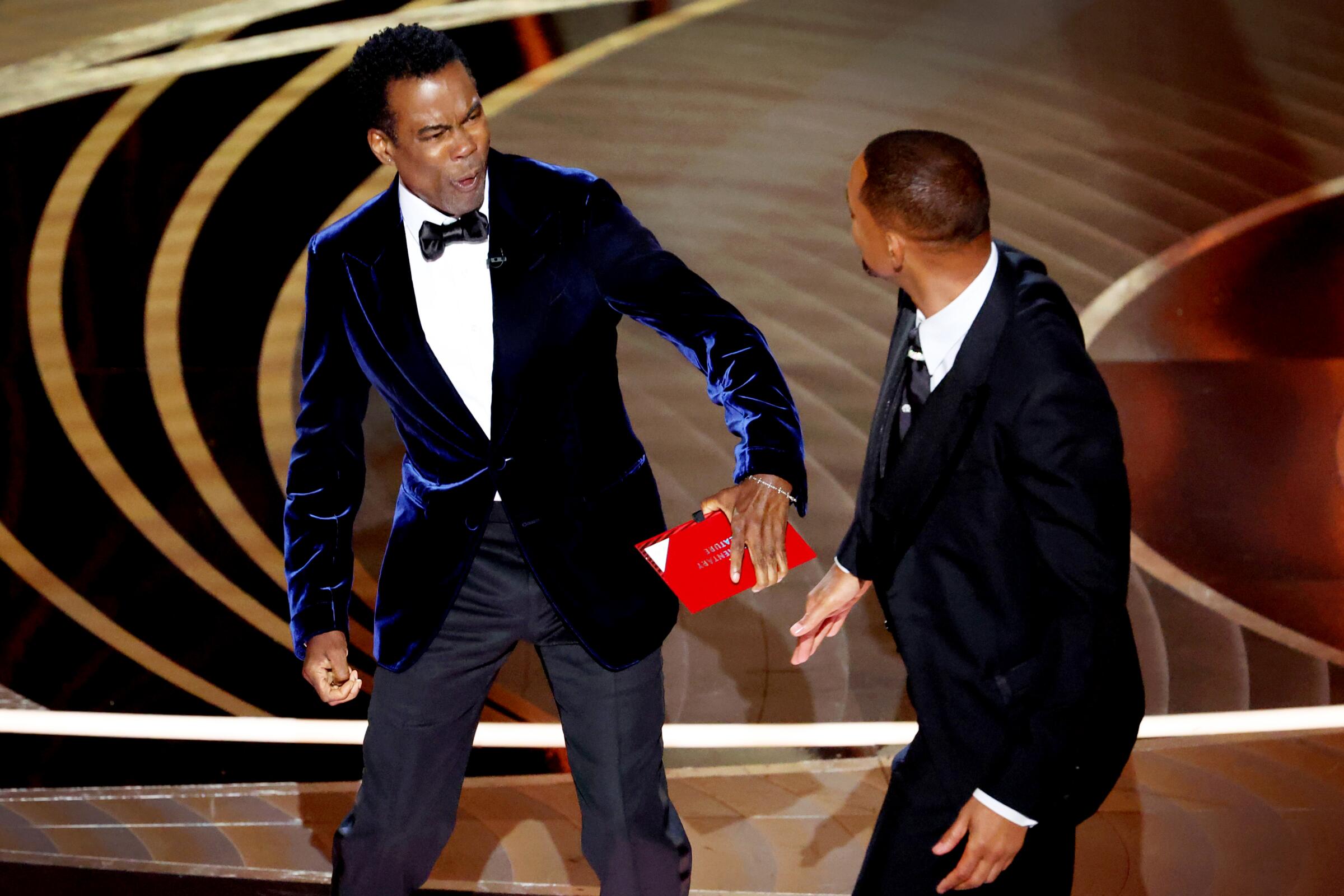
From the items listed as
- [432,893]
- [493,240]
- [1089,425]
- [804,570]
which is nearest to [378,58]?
[493,240]

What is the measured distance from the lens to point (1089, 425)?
1523 millimetres

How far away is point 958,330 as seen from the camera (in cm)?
166

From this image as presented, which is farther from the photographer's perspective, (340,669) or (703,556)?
(340,669)

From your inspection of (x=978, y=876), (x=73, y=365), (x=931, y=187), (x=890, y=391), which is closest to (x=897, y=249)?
(x=931, y=187)

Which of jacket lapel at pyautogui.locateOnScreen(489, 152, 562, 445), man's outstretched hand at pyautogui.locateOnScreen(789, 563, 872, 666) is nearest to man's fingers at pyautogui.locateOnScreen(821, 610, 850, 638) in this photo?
man's outstretched hand at pyautogui.locateOnScreen(789, 563, 872, 666)

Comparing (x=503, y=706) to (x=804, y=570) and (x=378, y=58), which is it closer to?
(x=804, y=570)

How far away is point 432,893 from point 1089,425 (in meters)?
1.83

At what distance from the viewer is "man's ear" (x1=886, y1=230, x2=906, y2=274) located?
1663mm

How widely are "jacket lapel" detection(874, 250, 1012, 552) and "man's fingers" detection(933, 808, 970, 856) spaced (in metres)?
0.38

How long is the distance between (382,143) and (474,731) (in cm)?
100

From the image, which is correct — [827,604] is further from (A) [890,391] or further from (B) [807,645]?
(A) [890,391]

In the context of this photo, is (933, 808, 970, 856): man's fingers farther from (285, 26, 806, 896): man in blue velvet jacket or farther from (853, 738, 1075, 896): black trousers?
(285, 26, 806, 896): man in blue velvet jacket

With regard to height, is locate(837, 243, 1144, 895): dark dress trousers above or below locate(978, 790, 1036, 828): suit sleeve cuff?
above

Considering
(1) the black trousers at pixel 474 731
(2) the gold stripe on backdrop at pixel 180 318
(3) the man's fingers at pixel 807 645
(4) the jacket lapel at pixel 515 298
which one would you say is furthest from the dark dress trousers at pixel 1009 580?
(2) the gold stripe on backdrop at pixel 180 318
